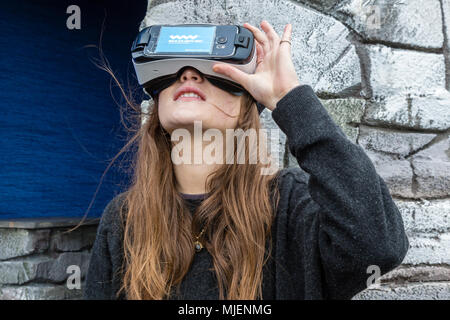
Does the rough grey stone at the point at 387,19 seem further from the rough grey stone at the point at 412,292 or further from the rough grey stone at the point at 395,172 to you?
the rough grey stone at the point at 412,292

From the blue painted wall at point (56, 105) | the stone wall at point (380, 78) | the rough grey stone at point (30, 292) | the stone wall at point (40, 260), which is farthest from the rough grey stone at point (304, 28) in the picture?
the rough grey stone at point (30, 292)

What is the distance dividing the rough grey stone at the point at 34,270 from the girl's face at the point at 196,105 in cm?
117

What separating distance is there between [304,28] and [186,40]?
1.65ft

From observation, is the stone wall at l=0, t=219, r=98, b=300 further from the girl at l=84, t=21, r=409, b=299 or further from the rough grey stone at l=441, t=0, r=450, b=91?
the rough grey stone at l=441, t=0, r=450, b=91

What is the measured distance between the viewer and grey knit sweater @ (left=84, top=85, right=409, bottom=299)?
71 cm

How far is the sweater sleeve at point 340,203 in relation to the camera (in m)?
0.71

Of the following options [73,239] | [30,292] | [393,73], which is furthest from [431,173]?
[30,292]

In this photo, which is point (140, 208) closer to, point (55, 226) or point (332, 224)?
point (332, 224)

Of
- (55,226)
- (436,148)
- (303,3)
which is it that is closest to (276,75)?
(303,3)

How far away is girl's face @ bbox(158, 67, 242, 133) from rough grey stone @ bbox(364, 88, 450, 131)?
55 cm

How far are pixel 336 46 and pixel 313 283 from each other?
2.60 ft

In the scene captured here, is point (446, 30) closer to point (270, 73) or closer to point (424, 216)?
point (424, 216)

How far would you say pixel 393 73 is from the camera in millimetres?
1269
